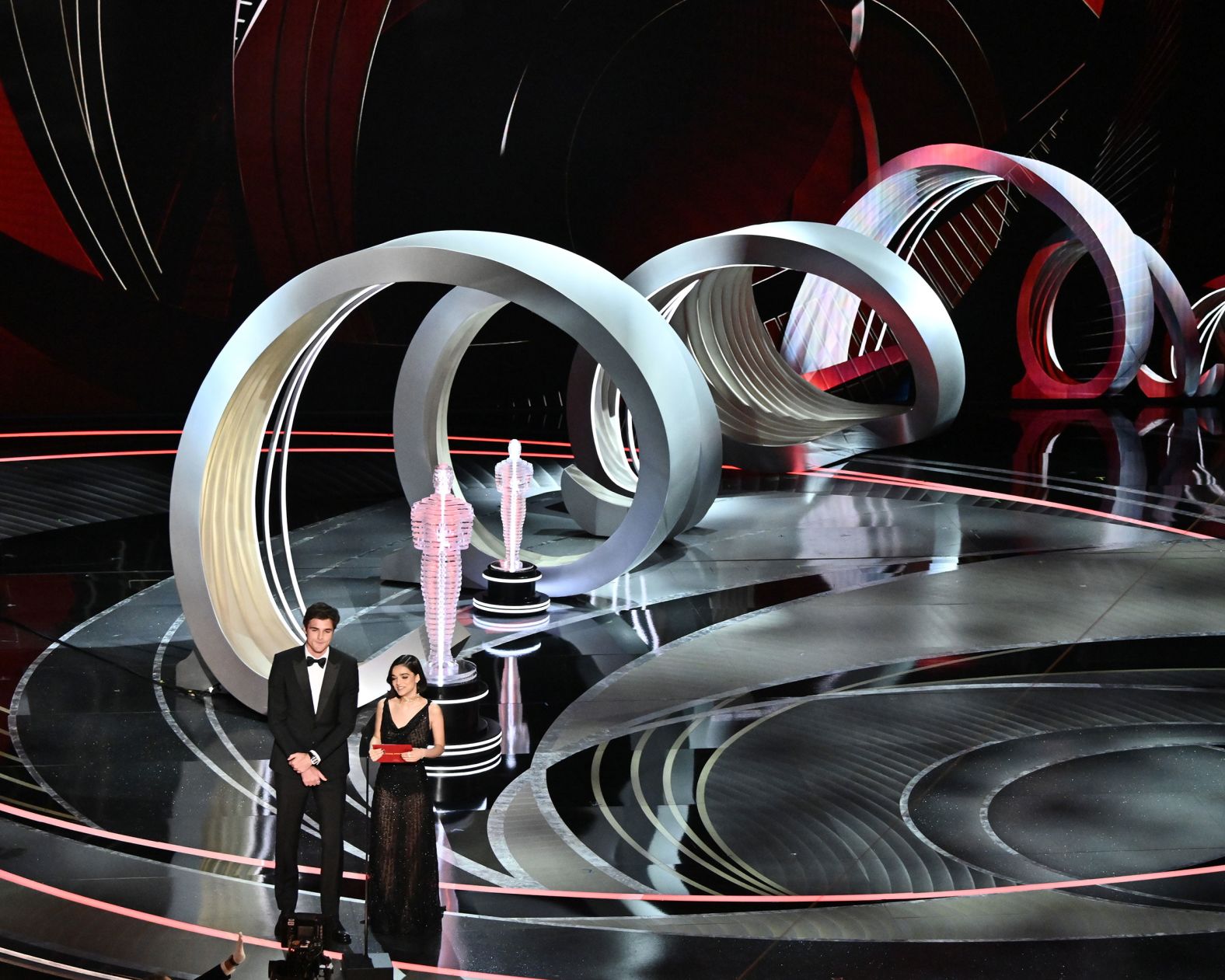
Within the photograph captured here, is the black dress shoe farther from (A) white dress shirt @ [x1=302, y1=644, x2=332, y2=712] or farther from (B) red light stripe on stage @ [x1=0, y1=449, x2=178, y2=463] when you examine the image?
(B) red light stripe on stage @ [x1=0, y1=449, x2=178, y2=463]

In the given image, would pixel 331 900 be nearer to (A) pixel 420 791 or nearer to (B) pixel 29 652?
(A) pixel 420 791

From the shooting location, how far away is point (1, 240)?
45.4 feet

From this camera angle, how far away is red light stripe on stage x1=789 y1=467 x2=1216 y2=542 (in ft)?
32.0

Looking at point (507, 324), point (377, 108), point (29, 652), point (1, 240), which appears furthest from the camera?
point (507, 324)

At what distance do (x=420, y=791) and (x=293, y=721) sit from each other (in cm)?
44

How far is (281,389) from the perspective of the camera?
22.2ft

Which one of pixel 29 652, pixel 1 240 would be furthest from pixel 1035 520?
pixel 1 240

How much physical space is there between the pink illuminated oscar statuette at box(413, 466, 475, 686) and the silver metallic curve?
58 centimetres

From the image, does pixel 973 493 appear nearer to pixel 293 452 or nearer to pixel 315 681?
pixel 293 452

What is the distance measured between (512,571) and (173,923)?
12.6 ft

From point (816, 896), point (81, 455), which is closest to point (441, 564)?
point (816, 896)

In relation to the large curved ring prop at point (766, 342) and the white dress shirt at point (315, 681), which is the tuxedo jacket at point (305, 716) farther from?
the large curved ring prop at point (766, 342)

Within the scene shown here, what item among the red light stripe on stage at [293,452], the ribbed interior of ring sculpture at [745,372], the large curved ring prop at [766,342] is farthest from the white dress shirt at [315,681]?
the red light stripe on stage at [293,452]

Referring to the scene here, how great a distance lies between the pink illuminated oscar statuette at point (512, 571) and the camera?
24.6 feet
